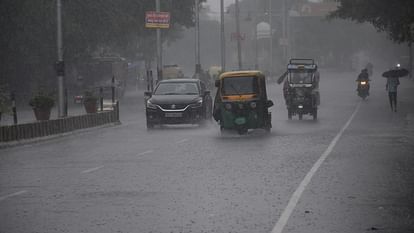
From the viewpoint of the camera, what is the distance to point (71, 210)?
13.1 metres

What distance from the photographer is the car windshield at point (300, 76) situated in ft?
135

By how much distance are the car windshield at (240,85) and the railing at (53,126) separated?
541 centimetres

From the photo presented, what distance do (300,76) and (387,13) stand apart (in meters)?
8.00

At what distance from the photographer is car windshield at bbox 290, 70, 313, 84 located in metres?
41.1

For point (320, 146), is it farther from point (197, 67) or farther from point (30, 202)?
point (197, 67)

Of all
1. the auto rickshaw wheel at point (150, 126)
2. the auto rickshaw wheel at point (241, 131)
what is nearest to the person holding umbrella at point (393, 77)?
the auto rickshaw wheel at point (150, 126)

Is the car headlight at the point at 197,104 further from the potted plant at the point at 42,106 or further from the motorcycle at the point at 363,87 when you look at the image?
the motorcycle at the point at 363,87

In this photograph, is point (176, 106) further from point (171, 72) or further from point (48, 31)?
point (171, 72)

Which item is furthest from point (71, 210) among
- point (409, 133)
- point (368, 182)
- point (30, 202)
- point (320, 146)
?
point (409, 133)

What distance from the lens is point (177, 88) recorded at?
36.5 m

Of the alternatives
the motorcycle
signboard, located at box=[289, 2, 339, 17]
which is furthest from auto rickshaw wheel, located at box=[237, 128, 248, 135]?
signboard, located at box=[289, 2, 339, 17]

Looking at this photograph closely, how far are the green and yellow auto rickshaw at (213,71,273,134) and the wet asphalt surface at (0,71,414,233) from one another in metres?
0.50

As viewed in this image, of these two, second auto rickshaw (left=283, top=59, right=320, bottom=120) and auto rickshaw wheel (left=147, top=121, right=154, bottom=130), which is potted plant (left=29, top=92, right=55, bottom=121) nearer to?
auto rickshaw wheel (left=147, top=121, right=154, bottom=130)

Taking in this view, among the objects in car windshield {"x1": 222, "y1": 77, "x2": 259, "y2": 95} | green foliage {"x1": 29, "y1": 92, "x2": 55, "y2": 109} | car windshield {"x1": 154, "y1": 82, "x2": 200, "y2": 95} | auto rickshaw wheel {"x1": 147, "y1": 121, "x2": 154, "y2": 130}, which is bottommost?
auto rickshaw wheel {"x1": 147, "y1": 121, "x2": 154, "y2": 130}
